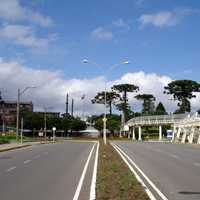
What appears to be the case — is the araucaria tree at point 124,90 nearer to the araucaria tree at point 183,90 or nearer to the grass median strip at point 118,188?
the araucaria tree at point 183,90

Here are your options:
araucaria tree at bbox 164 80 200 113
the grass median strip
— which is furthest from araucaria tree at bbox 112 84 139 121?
the grass median strip

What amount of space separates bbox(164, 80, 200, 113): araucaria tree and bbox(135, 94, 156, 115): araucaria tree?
2683 centimetres

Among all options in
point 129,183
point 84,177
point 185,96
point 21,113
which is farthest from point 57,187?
point 21,113

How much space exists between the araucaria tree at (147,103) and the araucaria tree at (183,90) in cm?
2683

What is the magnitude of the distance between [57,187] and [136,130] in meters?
123

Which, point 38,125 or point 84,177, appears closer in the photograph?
point 84,177

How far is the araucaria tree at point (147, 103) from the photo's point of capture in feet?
542

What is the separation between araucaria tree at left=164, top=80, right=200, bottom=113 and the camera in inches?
5157

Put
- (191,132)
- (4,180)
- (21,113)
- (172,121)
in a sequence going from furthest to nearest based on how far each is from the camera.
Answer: (21,113) < (172,121) < (191,132) < (4,180)

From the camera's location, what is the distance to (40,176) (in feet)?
63.7

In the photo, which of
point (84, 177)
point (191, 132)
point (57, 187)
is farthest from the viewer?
point (191, 132)

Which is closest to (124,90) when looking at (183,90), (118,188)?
(183,90)

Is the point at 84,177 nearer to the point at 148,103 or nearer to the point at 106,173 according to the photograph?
the point at 106,173

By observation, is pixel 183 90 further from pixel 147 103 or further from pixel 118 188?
pixel 118 188
